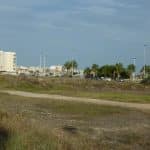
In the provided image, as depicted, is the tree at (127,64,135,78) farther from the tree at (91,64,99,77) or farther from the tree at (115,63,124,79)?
the tree at (91,64,99,77)

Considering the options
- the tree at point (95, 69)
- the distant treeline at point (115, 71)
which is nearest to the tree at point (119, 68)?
the distant treeline at point (115, 71)

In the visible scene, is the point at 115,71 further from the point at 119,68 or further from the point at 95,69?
the point at 95,69

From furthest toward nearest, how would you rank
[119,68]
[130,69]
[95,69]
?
[95,69]
[130,69]
[119,68]

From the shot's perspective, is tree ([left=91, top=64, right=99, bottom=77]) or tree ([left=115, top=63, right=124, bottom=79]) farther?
tree ([left=91, top=64, right=99, bottom=77])

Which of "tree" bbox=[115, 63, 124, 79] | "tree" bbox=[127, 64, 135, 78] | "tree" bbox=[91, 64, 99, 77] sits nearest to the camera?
"tree" bbox=[115, 63, 124, 79]

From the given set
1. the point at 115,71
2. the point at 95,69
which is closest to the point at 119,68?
the point at 115,71

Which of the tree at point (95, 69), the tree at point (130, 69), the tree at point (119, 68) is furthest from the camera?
the tree at point (95, 69)

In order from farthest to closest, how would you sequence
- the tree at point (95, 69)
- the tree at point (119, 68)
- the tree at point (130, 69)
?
1. the tree at point (95, 69)
2. the tree at point (130, 69)
3. the tree at point (119, 68)

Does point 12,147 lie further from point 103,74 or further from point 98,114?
point 103,74

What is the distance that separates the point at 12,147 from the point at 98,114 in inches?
947

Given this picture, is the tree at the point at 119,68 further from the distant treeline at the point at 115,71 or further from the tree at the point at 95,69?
the tree at the point at 95,69

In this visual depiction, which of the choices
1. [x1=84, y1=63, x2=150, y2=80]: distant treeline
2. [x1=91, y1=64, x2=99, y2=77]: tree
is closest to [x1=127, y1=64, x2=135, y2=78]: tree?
[x1=84, y1=63, x2=150, y2=80]: distant treeline

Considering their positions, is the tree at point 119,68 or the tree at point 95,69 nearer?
the tree at point 119,68

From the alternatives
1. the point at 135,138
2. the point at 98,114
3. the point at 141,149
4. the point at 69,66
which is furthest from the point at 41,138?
the point at 69,66
